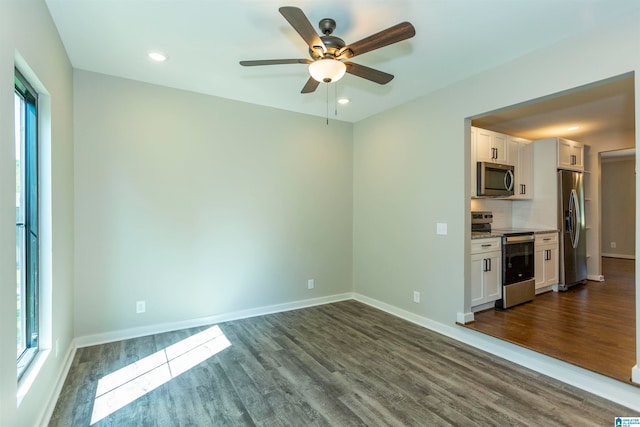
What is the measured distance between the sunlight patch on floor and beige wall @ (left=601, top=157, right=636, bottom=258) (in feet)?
32.2

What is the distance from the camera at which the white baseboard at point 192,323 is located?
3100 millimetres

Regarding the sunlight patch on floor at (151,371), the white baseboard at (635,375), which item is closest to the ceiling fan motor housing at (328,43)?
the sunlight patch on floor at (151,371)

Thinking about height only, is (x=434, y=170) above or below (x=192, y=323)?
above

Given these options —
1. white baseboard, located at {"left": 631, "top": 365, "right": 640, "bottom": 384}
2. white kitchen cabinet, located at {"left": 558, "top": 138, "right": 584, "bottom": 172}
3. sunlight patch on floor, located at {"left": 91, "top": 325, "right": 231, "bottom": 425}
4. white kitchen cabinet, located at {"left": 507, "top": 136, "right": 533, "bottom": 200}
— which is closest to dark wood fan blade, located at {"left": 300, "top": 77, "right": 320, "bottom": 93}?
sunlight patch on floor, located at {"left": 91, "top": 325, "right": 231, "bottom": 425}

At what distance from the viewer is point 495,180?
405 cm

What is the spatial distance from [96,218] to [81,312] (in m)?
0.94

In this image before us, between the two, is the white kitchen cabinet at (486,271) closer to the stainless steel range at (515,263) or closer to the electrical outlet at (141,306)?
the stainless steel range at (515,263)

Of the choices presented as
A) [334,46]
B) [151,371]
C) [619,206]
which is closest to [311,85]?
[334,46]

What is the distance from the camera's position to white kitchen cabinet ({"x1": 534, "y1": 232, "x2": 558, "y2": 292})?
14.2 feet

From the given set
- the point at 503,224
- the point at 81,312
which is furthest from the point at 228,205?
the point at 503,224

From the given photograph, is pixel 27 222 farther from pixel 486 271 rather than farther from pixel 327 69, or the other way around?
pixel 486 271

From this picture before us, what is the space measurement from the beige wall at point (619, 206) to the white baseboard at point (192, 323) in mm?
7933

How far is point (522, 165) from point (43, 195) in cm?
574

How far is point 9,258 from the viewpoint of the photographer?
1441mm
